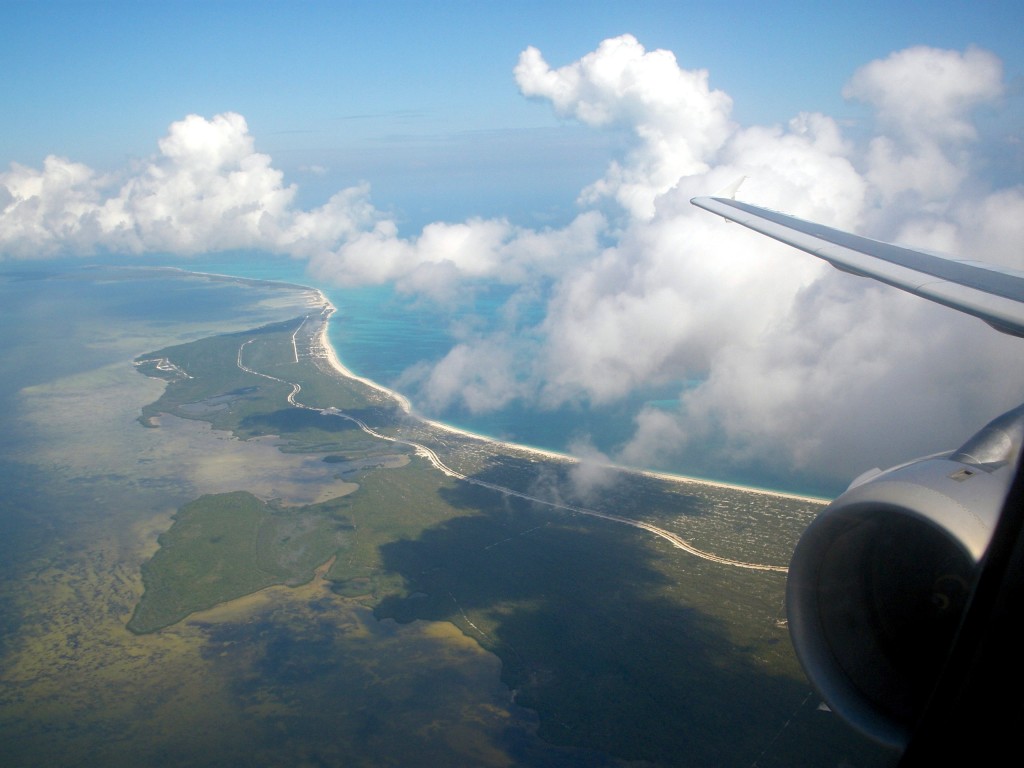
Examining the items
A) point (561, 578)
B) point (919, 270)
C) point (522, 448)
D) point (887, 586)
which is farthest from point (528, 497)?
point (887, 586)

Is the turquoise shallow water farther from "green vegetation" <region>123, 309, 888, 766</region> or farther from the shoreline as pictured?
"green vegetation" <region>123, 309, 888, 766</region>

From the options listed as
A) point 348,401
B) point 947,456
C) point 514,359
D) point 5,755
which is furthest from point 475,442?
point 947,456

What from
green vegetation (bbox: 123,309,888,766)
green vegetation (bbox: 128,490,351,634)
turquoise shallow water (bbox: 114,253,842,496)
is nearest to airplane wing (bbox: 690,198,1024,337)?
green vegetation (bbox: 123,309,888,766)

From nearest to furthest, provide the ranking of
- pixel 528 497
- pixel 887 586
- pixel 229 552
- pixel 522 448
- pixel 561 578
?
pixel 887 586 < pixel 561 578 < pixel 229 552 < pixel 528 497 < pixel 522 448

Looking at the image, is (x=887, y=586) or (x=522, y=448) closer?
(x=887, y=586)

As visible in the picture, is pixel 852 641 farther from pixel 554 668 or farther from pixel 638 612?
pixel 638 612

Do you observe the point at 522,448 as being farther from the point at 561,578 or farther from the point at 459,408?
the point at 561,578

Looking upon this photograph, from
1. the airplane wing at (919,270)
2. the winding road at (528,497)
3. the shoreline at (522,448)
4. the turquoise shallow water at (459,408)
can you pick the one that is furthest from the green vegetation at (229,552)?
the airplane wing at (919,270)
